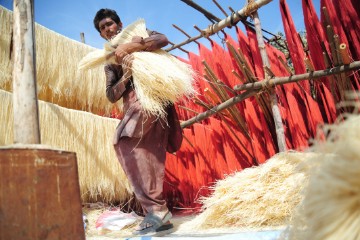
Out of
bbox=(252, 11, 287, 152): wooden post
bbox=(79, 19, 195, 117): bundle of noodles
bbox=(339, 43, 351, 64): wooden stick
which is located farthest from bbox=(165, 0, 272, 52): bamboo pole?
bbox=(79, 19, 195, 117): bundle of noodles

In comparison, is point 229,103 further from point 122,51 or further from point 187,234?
point 187,234

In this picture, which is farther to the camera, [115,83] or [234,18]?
[234,18]

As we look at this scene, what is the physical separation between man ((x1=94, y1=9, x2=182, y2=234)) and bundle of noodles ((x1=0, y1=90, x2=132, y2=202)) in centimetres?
85

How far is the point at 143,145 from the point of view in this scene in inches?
74.1

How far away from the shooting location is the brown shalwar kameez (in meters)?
1.83

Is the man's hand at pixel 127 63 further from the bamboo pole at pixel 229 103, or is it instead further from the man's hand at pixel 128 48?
the bamboo pole at pixel 229 103

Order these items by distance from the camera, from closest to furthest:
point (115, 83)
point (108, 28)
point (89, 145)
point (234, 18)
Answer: point (115, 83) < point (108, 28) < point (234, 18) < point (89, 145)

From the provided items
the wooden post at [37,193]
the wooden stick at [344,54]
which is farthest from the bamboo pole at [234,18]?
the wooden post at [37,193]

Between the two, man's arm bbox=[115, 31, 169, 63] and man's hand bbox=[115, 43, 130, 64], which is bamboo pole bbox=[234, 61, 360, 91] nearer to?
man's arm bbox=[115, 31, 169, 63]

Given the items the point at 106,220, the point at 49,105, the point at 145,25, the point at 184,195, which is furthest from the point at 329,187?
the point at 49,105

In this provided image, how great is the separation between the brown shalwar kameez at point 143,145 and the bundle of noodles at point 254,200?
0.29 meters

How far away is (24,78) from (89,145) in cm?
202

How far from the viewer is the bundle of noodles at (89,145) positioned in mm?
2582

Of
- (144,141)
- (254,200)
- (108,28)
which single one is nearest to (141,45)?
(108,28)
